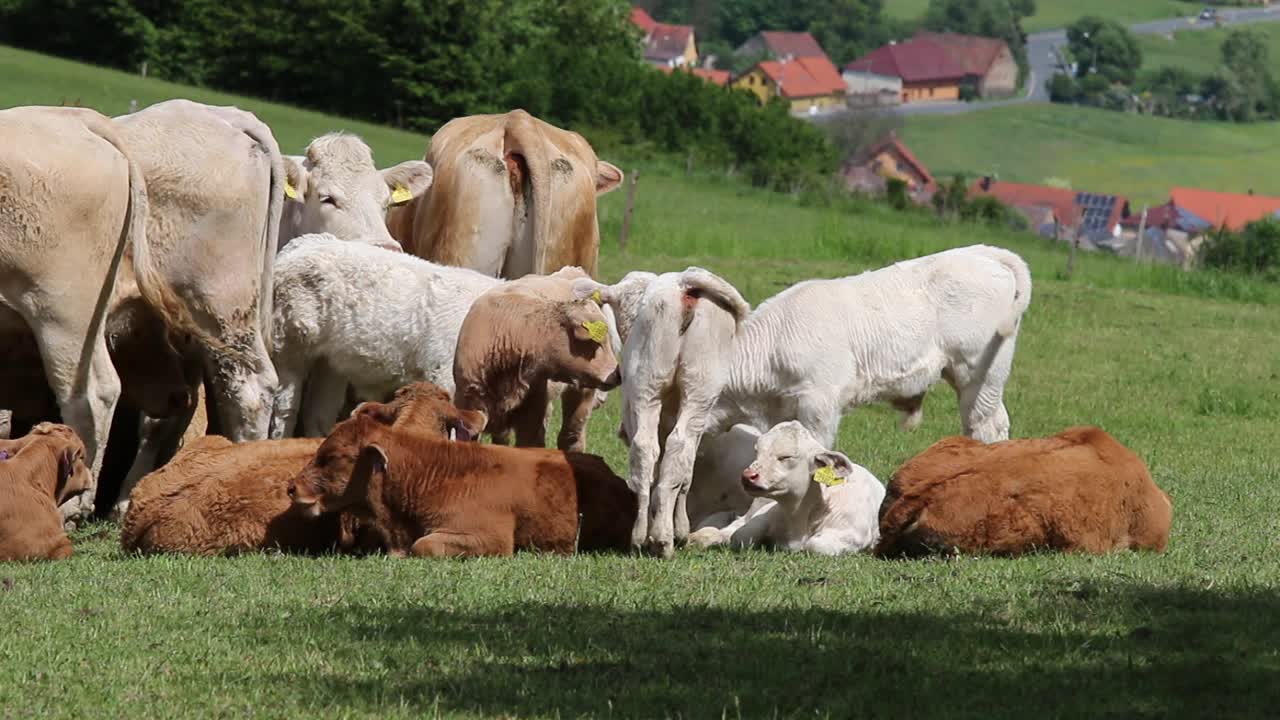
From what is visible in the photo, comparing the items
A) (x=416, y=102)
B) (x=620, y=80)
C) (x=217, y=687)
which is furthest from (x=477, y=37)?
(x=217, y=687)

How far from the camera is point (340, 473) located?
9.29 m

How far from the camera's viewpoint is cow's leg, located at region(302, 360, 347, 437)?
12.2 meters

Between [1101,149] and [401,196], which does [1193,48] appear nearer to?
[1101,149]

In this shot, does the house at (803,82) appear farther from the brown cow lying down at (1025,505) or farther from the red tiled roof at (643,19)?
the brown cow lying down at (1025,505)

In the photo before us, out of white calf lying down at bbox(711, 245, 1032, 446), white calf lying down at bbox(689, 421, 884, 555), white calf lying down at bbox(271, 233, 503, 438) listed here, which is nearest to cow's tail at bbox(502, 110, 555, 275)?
white calf lying down at bbox(271, 233, 503, 438)

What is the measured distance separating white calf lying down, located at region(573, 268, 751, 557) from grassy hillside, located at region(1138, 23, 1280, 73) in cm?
16095

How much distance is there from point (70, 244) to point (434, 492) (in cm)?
277

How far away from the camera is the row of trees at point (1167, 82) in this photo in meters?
150

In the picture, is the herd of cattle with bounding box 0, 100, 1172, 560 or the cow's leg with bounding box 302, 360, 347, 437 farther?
the cow's leg with bounding box 302, 360, 347, 437

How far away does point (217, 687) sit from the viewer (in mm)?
6445

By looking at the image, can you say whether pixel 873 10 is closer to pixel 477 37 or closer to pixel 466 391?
pixel 477 37

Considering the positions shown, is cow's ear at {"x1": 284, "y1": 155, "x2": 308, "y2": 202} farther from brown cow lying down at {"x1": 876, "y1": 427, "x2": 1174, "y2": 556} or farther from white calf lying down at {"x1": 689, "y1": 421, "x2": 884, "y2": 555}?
brown cow lying down at {"x1": 876, "y1": 427, "x2": 1174, "y2": 556}

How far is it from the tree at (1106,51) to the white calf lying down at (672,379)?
15594 centimetres

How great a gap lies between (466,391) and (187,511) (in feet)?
6.24
